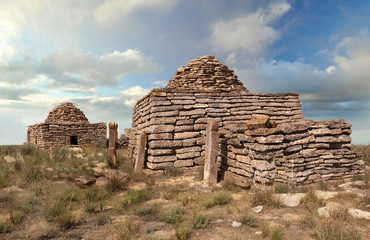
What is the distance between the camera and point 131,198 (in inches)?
199

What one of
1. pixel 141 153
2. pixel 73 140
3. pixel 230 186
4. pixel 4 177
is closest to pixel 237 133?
pixel 230 186

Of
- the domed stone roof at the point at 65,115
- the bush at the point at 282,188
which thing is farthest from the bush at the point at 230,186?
the domed stone roof at the point at 65,115

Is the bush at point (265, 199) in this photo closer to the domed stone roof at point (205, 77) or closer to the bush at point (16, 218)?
the bush at point (16, 218)

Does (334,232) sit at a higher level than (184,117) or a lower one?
lower

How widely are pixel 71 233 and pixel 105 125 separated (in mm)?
16608

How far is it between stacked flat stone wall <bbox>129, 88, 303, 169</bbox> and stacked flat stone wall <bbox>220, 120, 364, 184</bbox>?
2.00 m

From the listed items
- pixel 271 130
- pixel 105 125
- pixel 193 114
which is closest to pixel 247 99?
pixel 193 114

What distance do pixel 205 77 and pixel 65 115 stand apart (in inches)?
564

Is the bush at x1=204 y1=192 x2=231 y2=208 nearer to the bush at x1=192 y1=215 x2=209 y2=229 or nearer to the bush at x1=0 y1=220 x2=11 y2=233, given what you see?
the bush at x1=192 y1=215 x2=209 y2=229

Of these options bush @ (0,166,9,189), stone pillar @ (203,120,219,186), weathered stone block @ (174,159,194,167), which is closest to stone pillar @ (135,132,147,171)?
weathered stone block @ (174,159,194,167)

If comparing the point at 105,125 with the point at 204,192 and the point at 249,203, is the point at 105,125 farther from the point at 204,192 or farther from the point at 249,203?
the point at 249,203

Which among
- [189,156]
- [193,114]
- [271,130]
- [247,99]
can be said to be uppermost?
[247,99]

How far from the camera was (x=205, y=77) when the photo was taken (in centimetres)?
1129

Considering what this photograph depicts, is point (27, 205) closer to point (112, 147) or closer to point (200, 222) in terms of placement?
point (200, 222)
